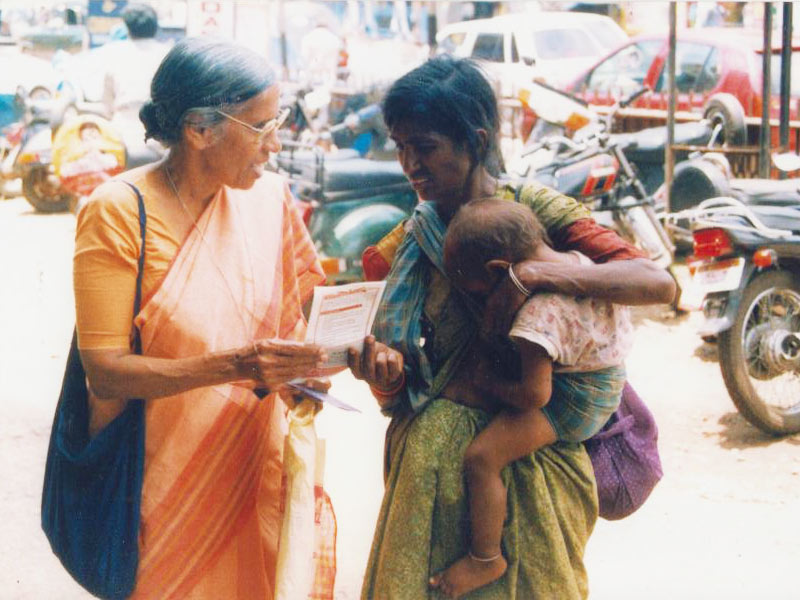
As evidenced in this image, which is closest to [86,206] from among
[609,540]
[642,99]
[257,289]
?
[257,289]

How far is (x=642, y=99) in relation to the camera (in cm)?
981

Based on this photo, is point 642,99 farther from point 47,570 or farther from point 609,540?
point 47,570

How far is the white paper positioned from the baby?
0.57 feet

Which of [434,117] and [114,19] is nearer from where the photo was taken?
[434,117]

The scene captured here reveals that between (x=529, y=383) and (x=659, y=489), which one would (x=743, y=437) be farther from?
(x=529, y=383)

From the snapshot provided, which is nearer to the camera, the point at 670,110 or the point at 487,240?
the point at 487,240

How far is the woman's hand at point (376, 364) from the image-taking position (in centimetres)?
200

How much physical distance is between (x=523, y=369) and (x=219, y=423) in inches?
26.4

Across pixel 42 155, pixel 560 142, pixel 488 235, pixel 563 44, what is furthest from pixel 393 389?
pixel 563 44

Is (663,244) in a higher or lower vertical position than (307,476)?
lower

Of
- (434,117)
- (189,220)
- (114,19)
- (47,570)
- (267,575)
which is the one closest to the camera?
(434,117)

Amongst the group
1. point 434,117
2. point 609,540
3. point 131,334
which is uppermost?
point 434,117

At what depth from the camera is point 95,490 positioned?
210 centimetres

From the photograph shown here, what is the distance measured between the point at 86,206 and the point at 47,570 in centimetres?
212
